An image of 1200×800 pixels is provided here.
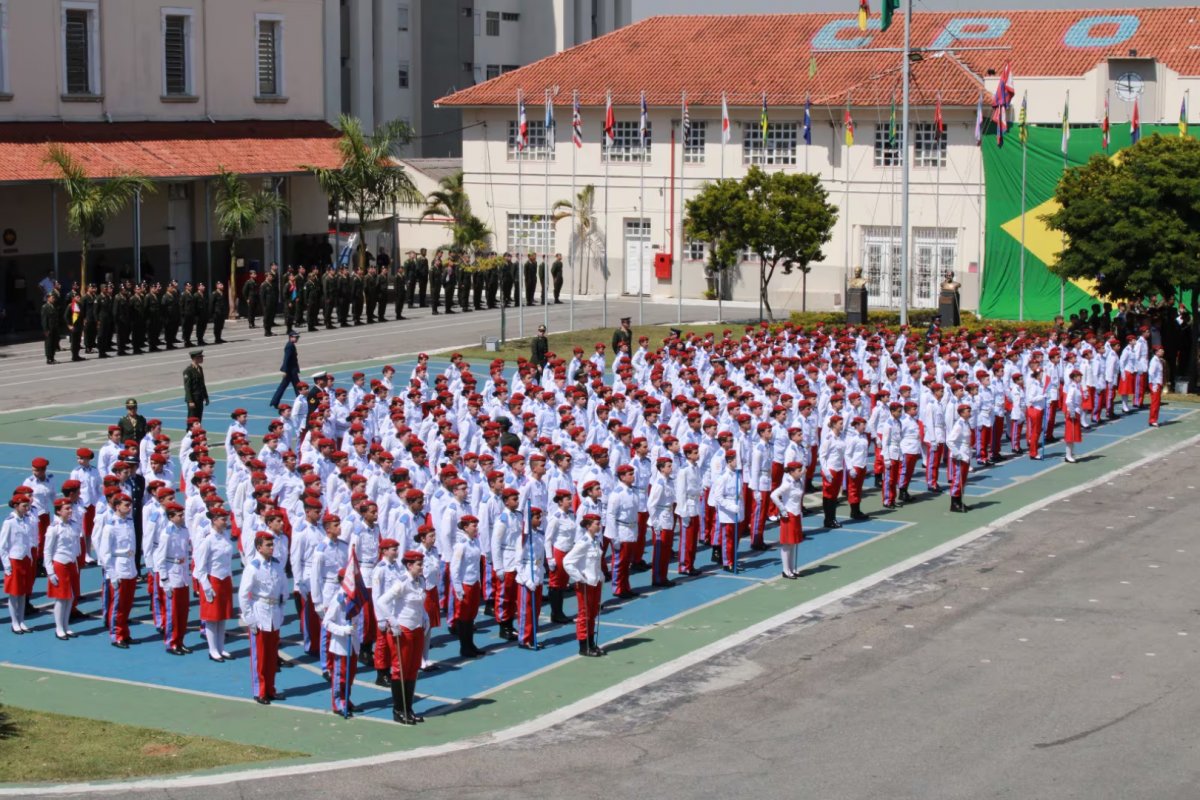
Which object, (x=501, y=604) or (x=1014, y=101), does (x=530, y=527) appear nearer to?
(x=501, y=604)

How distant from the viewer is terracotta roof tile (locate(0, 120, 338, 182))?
1634 inches

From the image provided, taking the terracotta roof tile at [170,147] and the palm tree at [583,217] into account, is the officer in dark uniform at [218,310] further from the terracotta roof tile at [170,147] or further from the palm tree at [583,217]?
the palm tree at [583,217]

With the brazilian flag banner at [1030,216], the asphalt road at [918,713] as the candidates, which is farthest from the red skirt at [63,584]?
the brazilian flag banner at [1030,216]

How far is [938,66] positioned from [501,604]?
37.0m

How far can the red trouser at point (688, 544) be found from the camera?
20.2 meters

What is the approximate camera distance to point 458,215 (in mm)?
55875

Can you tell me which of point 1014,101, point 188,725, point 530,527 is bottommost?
point 188,725

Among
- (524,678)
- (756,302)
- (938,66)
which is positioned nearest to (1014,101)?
(938,66)

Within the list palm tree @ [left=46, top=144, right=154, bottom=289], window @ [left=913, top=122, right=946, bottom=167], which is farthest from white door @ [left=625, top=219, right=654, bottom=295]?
palm tree @ [left=46, top=144, right=154, bottom=289]

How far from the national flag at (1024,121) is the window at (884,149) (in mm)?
3595

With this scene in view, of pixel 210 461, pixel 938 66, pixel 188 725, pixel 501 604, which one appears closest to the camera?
pixel 188 725

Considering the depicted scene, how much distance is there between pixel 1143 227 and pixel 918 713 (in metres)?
21.2

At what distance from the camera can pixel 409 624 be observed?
590 inches

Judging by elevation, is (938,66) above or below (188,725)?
above
